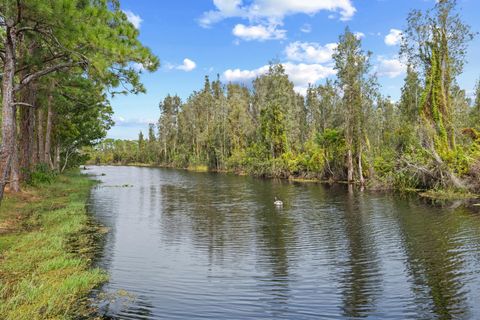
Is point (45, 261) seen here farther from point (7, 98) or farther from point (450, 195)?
point (450, 195)

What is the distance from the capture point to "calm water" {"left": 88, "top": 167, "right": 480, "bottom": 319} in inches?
409

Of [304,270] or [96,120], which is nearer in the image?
[304,270]

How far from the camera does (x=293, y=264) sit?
47.3 ft

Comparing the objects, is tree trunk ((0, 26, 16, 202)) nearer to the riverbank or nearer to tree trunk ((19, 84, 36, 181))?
the riverbank

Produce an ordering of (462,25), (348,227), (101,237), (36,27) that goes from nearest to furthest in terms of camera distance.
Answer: (36,27) < (101,237) < (348,227) < (462,25)

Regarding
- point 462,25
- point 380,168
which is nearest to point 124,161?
point 380,168

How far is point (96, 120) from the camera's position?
171 feet

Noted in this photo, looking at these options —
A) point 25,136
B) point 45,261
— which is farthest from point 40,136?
point 45,261

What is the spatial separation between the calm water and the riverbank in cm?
85

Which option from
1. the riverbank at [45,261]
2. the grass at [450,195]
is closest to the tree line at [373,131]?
the grass at [450,195]

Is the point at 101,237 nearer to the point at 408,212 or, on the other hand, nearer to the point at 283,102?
the point at 408,212

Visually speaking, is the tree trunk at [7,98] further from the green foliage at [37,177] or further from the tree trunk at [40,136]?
the tree trunk at [40,136]

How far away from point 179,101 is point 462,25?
3962 inches

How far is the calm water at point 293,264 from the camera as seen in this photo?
409 inches
